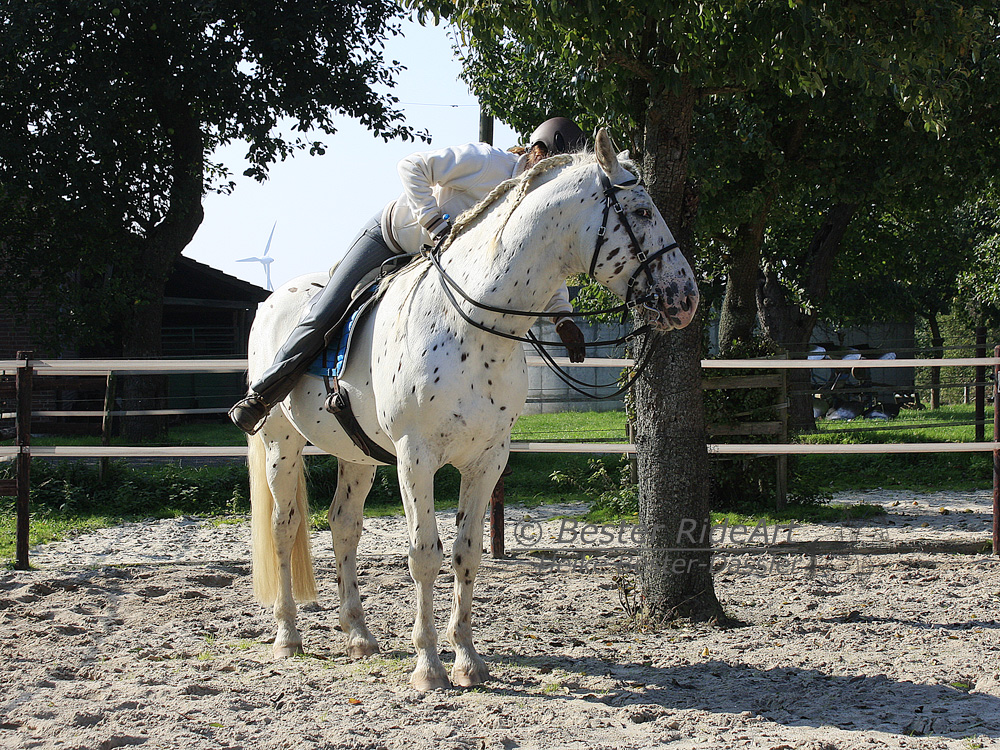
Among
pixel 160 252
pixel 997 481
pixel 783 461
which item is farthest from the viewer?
pixel 160 252

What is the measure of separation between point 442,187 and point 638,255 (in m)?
1.31

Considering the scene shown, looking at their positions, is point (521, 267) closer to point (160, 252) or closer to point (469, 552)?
point (469, 552)

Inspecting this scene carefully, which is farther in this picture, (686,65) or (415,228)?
(686,65)

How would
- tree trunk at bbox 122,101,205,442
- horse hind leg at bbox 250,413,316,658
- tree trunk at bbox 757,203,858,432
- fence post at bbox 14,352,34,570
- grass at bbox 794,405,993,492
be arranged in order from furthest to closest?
1. tree trunk at bbox 122,101,205,442
2. tree trunk at bbox 757,203,858,432
3. grass at bbox 794,405,993,492
4. fence post at bbox 14,352,34,570
5. horse hind leg at bbox 250,413,316,658

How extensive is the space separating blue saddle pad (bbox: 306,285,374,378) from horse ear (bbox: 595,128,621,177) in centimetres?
146

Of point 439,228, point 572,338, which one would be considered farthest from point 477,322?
point 439,228

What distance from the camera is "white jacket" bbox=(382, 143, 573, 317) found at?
13.7 ft

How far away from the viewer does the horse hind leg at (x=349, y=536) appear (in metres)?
4.72

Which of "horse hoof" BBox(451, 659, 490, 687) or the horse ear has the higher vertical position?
the horse ear

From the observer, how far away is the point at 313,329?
179 inches

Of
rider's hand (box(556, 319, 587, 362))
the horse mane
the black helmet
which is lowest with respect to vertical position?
rider's hand (box(556, 319, 587, 362))

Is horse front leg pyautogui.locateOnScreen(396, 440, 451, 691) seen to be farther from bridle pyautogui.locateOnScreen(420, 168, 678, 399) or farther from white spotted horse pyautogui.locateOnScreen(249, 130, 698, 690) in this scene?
bridle pyautogui.locateOnScreen(420, 168, 678, 399)

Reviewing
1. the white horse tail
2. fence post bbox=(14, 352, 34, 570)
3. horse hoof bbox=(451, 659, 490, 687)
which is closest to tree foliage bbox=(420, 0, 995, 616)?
horse hoof bbox=(451, 659, 490, 687)

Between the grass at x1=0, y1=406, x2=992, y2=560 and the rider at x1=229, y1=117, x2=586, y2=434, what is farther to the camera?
the grass at x1=0, y1=406, x2=992, y2=560
